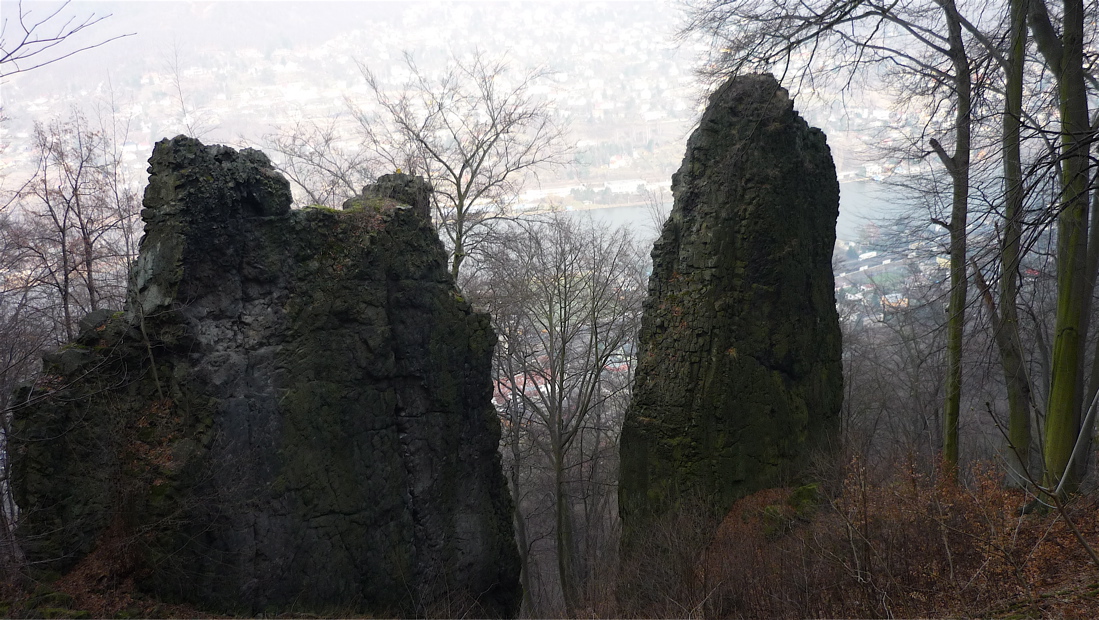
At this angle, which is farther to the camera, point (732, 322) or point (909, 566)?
point (732, 322)

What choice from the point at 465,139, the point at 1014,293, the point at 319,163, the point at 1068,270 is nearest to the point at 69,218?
the point at 319,163

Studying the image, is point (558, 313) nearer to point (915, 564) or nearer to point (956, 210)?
point (956, 210)

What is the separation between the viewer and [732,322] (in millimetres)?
11812

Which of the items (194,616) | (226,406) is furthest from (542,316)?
(194,616)

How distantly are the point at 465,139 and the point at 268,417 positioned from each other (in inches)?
414

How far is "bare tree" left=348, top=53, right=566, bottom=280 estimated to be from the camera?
17312 mm

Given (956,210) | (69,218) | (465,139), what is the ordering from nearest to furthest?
(956,210) → (69,218) → (465,139)


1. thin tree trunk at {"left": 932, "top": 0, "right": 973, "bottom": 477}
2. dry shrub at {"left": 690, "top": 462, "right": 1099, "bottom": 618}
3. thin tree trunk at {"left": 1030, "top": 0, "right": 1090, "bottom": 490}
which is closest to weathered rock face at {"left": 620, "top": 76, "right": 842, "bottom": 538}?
thin tree trunk at {"left": 932, "top": 0, "right": 973, "bottom": 477}

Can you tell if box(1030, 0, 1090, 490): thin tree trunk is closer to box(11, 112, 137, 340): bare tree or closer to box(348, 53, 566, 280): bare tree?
box(348, 53, 566, 280): bare tree

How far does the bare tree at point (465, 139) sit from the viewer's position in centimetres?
1731

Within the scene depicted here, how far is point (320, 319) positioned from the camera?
32.9 feet

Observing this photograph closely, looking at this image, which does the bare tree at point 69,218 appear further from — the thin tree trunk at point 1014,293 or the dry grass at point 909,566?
the thin tree trunk at point 1014,293

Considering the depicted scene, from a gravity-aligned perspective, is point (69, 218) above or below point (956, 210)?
above

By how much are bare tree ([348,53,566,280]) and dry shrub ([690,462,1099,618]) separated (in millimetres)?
11251
